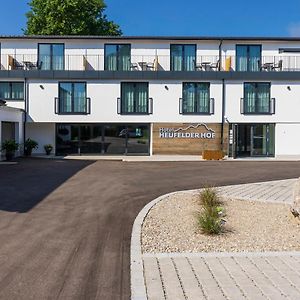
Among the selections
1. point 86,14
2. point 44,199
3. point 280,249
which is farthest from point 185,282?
point 86,14

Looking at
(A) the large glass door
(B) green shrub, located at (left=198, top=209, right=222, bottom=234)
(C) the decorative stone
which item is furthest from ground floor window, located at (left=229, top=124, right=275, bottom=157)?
(B) green shrub, located at (left=198, top=209, right=222, bottom=234)

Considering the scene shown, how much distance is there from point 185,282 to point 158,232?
2517 mm

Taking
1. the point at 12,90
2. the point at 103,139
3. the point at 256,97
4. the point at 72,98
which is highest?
the point at 12,90

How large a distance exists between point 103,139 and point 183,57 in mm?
8091

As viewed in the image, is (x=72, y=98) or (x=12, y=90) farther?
(x=12, y=90)

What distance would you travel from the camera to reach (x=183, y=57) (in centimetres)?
2889

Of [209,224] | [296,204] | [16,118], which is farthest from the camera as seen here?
[16,118]

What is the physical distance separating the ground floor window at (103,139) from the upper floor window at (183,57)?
477cm

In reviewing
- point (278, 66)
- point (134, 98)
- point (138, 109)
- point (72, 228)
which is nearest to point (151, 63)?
point (134, 98)

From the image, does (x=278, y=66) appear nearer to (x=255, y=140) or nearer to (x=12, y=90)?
(x=255, y=140)

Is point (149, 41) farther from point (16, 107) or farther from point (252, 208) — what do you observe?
point (252, 208)

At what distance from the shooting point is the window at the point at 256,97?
2832cm

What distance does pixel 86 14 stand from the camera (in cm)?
4259

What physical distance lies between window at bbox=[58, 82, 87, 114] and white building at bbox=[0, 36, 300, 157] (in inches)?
2.7
